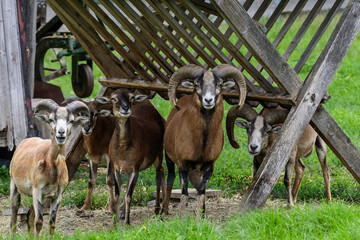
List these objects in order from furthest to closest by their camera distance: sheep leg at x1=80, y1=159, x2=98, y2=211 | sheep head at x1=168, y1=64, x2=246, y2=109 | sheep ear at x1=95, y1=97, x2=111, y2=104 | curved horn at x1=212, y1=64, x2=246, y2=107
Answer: sheep leg at x1=80, y1=159, x2=98, y2=211 → sheep ear at x1=95, y1=97, x2=111, y2=104 → curved horn at x1=212, y1=64, x2=246, y2=107 → sheep head at x1=168, y1=64, x2=246, y2=109

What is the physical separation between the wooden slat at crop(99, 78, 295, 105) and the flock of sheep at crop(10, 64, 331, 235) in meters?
0.29

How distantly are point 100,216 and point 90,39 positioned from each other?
250 centimetres

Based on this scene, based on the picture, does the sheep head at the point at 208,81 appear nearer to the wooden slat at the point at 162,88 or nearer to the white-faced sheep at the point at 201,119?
the white-faced sheep at the point at 201,119

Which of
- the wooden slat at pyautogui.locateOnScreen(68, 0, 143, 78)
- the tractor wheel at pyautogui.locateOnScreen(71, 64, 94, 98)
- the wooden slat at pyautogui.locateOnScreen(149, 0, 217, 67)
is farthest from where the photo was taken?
the tractor wheel at pyautogui.locateOnScreen(71, 64, 94, 98)

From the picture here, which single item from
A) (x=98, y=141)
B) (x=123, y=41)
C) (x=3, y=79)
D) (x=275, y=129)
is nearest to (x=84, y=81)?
(x=3, y=79)

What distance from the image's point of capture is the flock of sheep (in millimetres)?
6250

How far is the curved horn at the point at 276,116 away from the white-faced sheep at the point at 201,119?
106 cm

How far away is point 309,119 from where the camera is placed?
6.67 m

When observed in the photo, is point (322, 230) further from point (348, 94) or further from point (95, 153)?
point (348, 94)

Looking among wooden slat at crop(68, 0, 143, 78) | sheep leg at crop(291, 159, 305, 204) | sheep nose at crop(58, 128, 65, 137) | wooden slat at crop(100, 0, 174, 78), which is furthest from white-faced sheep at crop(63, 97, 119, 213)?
sheep leg at crop(291, 159, 305, 204)

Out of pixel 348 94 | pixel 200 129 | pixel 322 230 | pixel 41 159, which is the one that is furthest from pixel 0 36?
pixel 348 94

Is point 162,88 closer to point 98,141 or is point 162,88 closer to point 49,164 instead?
point 98,141

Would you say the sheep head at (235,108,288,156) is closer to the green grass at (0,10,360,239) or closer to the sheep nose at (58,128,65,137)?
the green grass at (0,10,360,239)

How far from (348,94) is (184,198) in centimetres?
922
